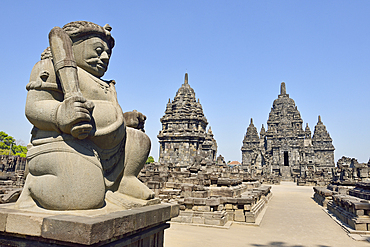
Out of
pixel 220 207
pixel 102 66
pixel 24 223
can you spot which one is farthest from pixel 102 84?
pixel 220 207

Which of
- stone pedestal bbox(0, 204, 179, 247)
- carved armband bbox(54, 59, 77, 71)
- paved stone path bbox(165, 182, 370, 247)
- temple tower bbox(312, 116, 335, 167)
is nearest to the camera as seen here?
stone pedestal bbox(0, 204, 179, 247)

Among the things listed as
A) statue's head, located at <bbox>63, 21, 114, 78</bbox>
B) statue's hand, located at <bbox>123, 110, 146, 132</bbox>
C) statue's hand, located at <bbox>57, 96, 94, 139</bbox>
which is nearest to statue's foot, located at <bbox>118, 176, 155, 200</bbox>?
statue's hand, located at <bbox>123, 110, 146, 132</bbox>

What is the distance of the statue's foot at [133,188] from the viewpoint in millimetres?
3045

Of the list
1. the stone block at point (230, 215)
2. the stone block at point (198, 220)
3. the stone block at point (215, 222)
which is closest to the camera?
the stone block at point (215, 222)

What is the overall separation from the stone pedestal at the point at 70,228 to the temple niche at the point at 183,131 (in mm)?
24933

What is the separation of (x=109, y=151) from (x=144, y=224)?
0.82m

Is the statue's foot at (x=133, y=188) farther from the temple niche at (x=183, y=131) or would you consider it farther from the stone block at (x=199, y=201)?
the temple niche at (x=183, y=131)

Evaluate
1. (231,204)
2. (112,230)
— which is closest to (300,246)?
(231,204)

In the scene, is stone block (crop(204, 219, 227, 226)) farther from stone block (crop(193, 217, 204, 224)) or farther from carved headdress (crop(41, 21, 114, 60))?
carved headdress (crop(41, 21, 114, 60))

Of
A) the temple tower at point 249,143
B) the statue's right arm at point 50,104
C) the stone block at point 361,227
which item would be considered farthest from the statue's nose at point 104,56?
the temple tower at point 249,143

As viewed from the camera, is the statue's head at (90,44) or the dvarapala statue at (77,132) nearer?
the dvarapala statue at (77,132)

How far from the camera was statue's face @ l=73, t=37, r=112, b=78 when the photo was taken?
→ 2.94 m

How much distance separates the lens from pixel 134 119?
343 centimetres

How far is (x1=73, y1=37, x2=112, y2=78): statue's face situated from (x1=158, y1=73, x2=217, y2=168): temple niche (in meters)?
24.7
